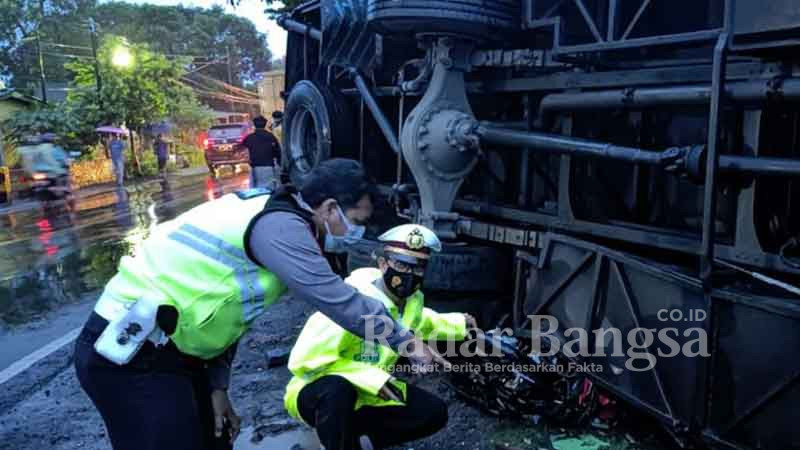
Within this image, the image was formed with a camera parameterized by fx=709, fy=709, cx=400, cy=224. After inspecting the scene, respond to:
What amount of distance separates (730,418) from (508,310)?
1.70 metres

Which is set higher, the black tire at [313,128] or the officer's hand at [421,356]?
the black tire at [313,128]

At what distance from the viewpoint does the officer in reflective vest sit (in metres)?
2.06

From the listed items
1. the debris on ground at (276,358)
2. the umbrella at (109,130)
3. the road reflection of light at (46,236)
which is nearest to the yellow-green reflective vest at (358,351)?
the debris on ground at (276,358)

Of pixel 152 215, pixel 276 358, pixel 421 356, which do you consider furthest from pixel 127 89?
pixel 421 356

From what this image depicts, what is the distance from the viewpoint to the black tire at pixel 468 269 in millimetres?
4059

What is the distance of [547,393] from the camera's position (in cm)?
344

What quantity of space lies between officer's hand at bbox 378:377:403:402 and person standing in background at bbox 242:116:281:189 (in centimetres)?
827

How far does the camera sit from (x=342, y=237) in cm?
229

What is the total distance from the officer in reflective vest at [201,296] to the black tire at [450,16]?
176cm

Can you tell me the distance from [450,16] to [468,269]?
1401mm

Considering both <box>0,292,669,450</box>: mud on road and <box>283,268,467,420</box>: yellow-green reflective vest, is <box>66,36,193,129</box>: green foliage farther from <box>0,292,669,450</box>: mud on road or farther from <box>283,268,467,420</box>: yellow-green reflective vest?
<box>283,268,467,420</box>: yellow-green reflective vest

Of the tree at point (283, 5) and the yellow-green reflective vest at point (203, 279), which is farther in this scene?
the tree at point (283, 5)

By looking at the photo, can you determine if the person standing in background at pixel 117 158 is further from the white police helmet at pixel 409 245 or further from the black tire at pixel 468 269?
the white police helmet at pixel 409 245

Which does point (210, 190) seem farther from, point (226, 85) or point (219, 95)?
point (226, 85)
